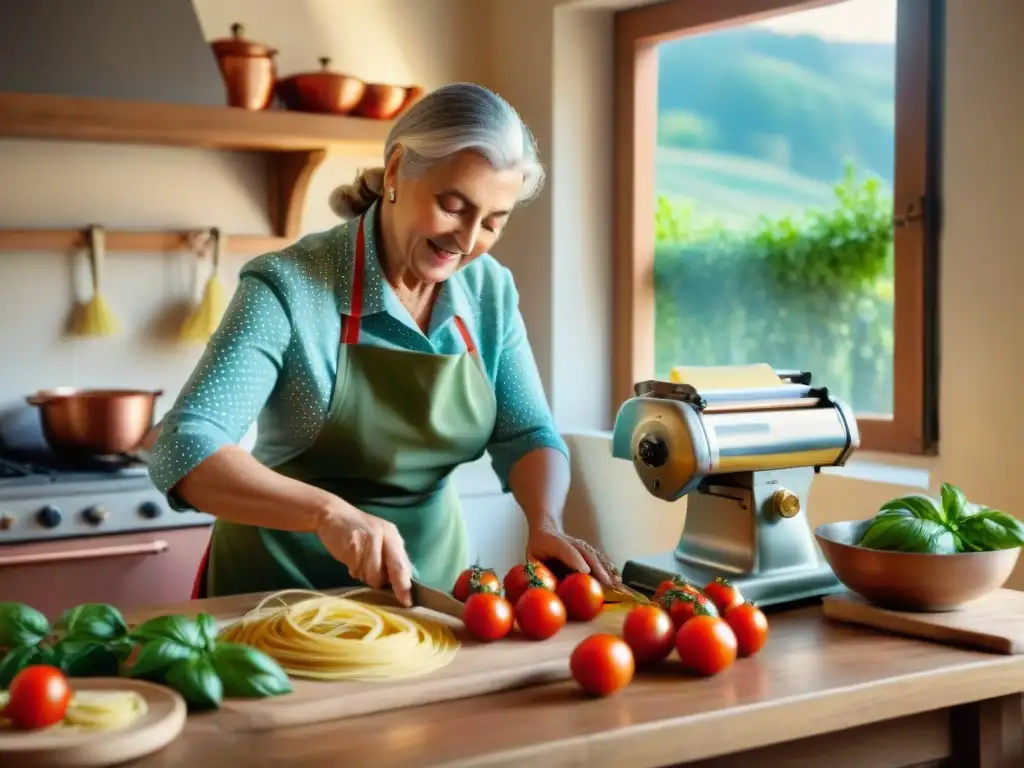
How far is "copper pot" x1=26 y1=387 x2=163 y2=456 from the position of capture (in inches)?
128

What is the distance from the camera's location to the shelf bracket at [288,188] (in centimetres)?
371

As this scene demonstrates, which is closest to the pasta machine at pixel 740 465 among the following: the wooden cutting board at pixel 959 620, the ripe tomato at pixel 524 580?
the wooden cutting board at pixel 959 620

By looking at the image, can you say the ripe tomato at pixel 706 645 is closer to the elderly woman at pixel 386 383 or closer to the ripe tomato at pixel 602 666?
the ripe tomato at pixel 602 666

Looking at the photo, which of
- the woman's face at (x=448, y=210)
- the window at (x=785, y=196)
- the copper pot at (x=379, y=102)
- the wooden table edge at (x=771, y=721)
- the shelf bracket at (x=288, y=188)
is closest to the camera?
the wooden table edge at (x=771, y=721)

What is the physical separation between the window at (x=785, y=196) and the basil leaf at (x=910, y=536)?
129cm

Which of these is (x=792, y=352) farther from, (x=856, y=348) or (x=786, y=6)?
(x=786, y=6)

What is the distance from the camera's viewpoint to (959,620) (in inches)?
67.5

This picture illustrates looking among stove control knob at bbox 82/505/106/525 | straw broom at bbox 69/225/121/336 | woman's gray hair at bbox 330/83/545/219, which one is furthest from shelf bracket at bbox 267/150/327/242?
woman's gray hair at bbox 330/83/545/219

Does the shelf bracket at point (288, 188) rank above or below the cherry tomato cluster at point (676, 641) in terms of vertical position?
above

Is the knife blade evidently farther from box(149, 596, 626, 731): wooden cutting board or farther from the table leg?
the table leg

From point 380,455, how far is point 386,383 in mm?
121

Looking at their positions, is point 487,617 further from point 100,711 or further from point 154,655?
point 100,711

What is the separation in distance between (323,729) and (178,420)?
0.65m

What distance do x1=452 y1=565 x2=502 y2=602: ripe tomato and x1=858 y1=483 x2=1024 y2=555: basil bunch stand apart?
21.0 inches
